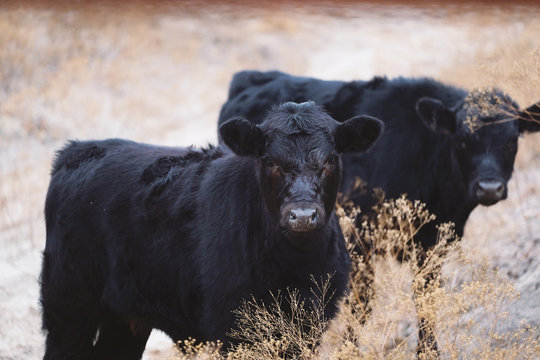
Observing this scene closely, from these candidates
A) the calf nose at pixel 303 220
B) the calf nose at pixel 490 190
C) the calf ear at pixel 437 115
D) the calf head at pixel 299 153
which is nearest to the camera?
the calf nose at pixel 303 220

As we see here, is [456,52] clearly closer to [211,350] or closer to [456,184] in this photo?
[456,184]

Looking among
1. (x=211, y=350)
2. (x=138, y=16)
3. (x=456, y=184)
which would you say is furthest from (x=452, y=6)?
(x=138, y=16)

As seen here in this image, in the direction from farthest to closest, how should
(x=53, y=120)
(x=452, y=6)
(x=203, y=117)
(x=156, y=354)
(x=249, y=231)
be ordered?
1. (x=203, y=117)
2. (x=53, y=120)
3. (x=452, y=6)
4. (x=156, y=354)
5. (x=249, y=231)

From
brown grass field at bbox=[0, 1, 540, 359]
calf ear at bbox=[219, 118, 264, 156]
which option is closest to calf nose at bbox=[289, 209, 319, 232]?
calf ear at bbox=[219, 118, 264, 156]

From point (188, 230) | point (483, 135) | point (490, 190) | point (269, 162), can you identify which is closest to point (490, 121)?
point (483, 135)

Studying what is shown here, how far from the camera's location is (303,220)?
420 cm

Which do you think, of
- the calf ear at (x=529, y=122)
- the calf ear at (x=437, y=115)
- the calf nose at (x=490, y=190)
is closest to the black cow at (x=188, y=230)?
the calf nose at (x=490, y=190)

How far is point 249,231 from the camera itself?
4734mm

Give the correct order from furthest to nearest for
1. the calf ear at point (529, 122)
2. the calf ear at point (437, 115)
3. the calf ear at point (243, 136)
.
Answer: the calf ear at point (437, 115)
the calf ear at point (529, 122)
the calf ear at point (243, 136)

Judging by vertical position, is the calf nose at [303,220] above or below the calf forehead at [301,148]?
below

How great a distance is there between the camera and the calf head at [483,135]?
660 centimetres

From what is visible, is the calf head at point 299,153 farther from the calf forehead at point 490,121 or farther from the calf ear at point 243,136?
the calf forehead at point 490,121

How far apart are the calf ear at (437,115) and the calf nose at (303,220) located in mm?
3248

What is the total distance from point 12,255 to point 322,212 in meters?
7.71
